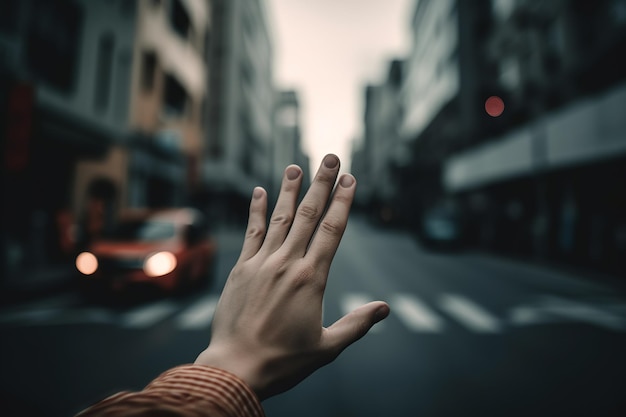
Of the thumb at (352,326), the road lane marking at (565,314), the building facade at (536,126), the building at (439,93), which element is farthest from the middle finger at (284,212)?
the building at (439,93)

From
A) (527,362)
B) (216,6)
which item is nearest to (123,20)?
(527,362)

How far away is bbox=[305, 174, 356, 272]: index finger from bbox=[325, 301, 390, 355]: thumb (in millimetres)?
210

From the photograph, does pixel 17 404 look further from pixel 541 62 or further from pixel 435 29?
pixel 435 29

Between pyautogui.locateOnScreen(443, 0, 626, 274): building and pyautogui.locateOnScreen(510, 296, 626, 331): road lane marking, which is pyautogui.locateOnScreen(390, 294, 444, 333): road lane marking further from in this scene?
pyautogui.locateOnScreen(443, 0, 626, 274): building

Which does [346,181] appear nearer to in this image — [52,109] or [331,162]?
[331,162]

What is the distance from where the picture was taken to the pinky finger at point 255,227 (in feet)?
4.29

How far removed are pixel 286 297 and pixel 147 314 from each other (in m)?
6.62

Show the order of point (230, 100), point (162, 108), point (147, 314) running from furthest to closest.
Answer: point (230, 100)
point (162, 108)
point (147, 314)

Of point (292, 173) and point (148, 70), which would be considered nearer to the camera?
point (292, 173)

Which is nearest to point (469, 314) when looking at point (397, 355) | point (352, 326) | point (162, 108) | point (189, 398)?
point (397, 355)

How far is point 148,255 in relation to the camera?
7434 mm

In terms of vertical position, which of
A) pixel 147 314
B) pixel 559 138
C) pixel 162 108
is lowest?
pixel 147 314

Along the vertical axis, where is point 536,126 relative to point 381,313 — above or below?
above

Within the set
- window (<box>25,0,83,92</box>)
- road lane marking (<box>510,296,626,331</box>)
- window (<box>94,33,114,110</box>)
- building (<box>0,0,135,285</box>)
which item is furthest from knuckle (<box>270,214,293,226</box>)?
window (<box>94,33,114,110</box>)
